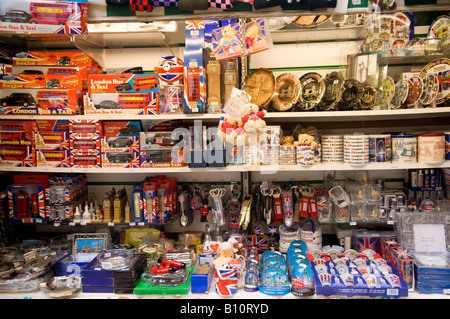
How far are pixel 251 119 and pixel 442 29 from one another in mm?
2121

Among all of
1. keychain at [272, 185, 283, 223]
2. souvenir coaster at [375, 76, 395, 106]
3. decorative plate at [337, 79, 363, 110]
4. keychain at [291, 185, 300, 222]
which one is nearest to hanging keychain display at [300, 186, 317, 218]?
keychain at [291, 185, 300, 222]

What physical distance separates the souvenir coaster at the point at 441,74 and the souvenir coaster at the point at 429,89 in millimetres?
82

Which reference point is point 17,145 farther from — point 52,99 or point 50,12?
point 50,12

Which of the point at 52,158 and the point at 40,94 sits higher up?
the point at 40,94

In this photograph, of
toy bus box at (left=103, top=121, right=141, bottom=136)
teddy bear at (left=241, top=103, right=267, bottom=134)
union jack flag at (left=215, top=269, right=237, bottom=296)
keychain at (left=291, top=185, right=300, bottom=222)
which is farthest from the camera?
keychain at (left=291, top=185, right=300, bottom=222)

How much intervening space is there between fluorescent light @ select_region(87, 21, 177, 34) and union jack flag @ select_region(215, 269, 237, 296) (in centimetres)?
204

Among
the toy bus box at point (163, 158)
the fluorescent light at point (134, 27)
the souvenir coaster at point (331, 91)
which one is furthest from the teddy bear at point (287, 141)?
the fluorescent light at point (134, 27)

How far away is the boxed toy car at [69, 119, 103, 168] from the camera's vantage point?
305 centimetres

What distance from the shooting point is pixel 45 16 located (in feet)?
9.16

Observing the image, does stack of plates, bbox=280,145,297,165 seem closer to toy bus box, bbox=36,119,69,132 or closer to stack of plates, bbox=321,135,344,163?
stack of plates, bbox=321,135,344,163

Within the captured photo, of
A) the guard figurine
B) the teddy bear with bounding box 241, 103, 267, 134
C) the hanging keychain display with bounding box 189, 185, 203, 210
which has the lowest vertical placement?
the guard figurine

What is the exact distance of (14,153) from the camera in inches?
123

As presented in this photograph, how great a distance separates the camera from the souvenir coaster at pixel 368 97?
2.89m

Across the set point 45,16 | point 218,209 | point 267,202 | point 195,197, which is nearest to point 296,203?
point 267,202
